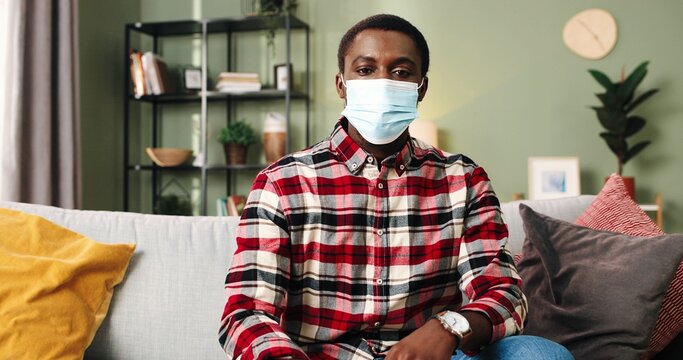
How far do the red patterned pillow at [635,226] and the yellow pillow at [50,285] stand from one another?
112 cm

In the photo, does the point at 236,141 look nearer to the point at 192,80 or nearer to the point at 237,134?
the point at 237,134

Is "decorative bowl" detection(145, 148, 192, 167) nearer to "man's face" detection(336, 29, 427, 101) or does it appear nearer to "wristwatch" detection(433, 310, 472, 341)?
"man's face" detection(336, 29, 427, 101)

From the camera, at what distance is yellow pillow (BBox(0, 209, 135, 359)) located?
60.2 inches

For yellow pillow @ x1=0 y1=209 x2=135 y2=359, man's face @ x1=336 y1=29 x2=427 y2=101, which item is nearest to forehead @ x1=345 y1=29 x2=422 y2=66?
man's face @ x1=336 y1=29 x2=427 y2=101

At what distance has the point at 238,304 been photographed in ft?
3.93

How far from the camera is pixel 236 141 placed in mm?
4043

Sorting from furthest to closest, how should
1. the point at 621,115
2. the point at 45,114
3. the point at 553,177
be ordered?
the point at 553,177 → the point at 621,115 → the point at 45,114

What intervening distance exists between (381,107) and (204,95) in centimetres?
282

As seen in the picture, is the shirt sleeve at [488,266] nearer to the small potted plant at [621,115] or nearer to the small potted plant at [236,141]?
the small potted plant at [621,115]

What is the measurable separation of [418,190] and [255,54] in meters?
3.10

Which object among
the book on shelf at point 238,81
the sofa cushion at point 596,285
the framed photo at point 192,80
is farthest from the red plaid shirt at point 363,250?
the framed photo at point 192,80

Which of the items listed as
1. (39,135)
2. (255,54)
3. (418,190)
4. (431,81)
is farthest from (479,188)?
(255,54)

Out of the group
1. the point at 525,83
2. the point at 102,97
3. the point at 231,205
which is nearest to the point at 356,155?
the point at 231,205

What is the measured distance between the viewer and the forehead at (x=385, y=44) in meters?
1.31
